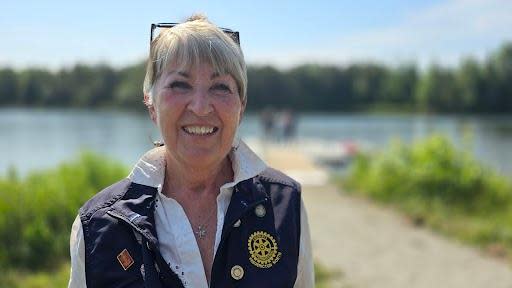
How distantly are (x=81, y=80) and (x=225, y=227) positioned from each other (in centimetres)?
5553

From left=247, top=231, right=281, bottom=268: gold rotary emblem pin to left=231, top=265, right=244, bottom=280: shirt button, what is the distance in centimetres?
5

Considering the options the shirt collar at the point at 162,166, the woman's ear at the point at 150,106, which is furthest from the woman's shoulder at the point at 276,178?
the woman's ear at the point at 150,106

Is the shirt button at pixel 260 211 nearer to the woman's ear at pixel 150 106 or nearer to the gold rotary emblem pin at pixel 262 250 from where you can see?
the gold rotary emblem pin at pixel 262 250

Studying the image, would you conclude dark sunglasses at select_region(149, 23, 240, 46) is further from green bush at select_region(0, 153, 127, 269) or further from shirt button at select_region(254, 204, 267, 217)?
green bush at select_region(0, 153, 127, 269)

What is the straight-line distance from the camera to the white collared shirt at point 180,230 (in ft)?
6.34

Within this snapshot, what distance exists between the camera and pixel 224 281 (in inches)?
75.7

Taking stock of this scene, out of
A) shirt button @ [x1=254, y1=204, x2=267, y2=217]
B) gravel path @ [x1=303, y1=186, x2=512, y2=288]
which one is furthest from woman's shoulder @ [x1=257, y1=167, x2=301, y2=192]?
gravel path @ [x1=303, y1=186, x2=512, y2=288]

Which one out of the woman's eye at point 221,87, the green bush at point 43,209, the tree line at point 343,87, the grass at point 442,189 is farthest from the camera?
the tree line at point 343,87

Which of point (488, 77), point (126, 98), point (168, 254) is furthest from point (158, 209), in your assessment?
point (488, 77)

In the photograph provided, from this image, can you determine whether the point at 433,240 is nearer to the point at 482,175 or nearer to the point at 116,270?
the point at 482,175

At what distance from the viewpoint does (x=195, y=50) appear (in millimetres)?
1964

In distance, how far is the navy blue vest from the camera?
191 centimetres

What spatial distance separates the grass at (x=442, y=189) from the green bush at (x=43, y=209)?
5166 mm

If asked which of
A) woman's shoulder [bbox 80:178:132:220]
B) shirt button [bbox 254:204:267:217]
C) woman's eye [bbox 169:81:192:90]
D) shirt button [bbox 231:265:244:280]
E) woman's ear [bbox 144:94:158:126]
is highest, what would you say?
woman's eye [bbox 169:81:192:90]
